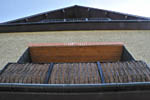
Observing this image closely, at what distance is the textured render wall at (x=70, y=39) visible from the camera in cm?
344

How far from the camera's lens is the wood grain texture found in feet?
11.8

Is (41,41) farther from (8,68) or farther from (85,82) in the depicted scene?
(85,82)

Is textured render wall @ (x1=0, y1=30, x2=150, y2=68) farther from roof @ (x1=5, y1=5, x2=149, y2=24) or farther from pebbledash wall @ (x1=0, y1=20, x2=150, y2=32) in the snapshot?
roof @ (x1=5, y1=5, x2=149, y2=24)

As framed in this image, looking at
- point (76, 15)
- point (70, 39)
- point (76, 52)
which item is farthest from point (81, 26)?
point (76, 15)

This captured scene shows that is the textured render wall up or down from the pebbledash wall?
down

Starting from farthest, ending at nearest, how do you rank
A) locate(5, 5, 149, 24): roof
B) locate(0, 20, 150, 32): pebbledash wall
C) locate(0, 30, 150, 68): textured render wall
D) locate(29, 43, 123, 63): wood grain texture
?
locate(5, 5, 149, 24): roof, locate(0, 20, 150, 32): pebbledash wall, locate(29, 43, 123, 63): wood grain texture, locate(0, 30, 150, 68): textured render wall

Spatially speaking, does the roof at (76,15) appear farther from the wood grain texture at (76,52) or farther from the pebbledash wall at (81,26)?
the wood grain texture at (76,52)

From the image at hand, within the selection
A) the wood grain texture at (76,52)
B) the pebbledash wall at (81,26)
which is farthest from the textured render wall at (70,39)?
the wood grain texture at (76,52)

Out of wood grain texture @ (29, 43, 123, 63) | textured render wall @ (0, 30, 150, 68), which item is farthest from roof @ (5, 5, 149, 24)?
wood grain texture @ (29, 43, 123, 63)

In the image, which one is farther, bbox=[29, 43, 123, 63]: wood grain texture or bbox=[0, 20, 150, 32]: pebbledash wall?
bbox=[0, 20, 150, 32]: pebbledash wall

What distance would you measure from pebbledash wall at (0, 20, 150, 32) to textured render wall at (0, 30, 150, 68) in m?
0.15

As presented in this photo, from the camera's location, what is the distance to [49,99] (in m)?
1.52

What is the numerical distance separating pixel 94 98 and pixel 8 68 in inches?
59.4

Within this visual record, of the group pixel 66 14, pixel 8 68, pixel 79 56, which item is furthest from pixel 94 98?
→ pixel 66 14
